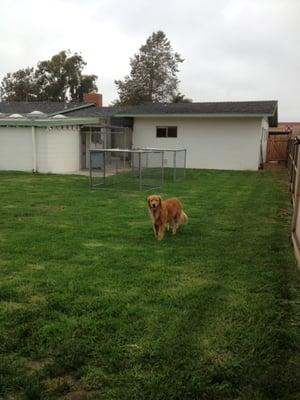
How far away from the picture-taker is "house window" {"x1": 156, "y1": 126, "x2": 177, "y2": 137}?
21812 millimetres

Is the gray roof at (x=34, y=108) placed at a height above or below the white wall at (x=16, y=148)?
above

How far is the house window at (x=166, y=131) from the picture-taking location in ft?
71.6

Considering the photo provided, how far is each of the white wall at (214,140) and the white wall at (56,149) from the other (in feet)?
17.7

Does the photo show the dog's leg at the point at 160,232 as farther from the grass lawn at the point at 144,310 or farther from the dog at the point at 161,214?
the grass lawn at the point at 144,310

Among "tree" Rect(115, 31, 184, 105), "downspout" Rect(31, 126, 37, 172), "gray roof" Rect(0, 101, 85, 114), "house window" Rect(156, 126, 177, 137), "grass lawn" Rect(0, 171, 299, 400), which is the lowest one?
"grass lawn" Rect(0, 171, 299, 400)

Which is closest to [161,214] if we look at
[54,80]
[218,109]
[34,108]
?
[218,109]

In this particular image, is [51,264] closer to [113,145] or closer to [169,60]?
[113,145]

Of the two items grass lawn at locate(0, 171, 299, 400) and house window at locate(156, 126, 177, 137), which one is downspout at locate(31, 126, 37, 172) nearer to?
house window at locate(156, 126, 177, 137)

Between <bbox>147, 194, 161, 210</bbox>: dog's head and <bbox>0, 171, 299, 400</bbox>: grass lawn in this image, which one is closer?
<bbox>0, 171, 299, 400</bbox>: grass lawn

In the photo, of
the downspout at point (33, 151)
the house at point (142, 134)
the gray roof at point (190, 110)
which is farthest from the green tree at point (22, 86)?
the downspout at point (33, 151)

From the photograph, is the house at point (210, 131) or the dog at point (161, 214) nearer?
the dog at point (161, 214)

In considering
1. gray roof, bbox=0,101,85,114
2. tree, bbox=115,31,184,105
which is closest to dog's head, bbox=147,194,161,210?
gray roof, bbox=0,101,85,114

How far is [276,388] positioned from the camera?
9.16 feet

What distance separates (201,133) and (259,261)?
16.2 meters
